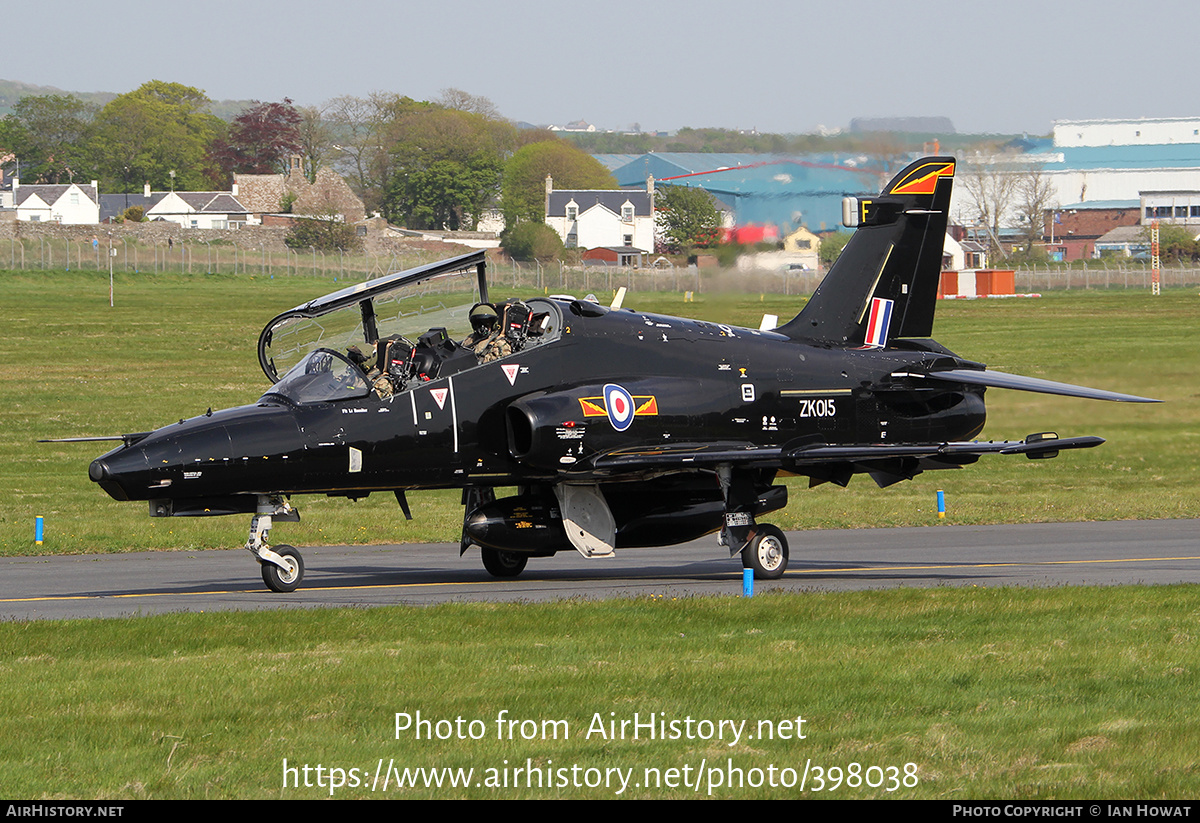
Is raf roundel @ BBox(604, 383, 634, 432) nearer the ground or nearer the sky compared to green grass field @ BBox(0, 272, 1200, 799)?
nearer the sky

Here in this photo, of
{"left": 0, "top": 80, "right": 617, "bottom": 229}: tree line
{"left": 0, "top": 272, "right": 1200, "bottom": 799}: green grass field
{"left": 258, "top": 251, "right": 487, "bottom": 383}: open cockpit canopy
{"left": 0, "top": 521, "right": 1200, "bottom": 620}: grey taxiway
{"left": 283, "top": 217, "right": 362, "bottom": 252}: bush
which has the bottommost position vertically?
{"left": 0, "top": 521, "right": 1200, "bottom": 620}: grey taxiway

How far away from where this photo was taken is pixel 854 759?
8781 millimetres

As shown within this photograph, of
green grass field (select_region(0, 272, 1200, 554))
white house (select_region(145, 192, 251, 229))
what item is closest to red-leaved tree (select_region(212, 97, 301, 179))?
white house (select_region(145, 192, 251, 229))

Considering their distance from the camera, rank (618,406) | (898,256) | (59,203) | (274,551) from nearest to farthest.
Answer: (274,551), (618,406), (898,256), (59,203)

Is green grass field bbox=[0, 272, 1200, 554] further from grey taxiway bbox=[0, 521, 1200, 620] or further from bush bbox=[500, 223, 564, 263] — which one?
bush bbox=[500, 223, 564, 263]

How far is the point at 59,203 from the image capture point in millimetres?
157125

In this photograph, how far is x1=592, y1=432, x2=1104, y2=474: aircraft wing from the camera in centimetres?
1709

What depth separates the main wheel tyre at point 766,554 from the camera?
1798 centimetres

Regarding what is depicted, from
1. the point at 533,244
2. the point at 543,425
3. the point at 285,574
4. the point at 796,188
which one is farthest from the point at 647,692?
the point at 533,244

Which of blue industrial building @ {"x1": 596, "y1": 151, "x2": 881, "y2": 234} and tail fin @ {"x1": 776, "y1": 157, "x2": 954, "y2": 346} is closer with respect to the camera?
tail fin @ {"x1": 776, "y1": 157, "x2": 954, "y2": 346}

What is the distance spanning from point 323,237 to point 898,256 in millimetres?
101631

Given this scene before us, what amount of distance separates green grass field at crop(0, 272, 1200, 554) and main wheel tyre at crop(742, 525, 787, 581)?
5305 mm

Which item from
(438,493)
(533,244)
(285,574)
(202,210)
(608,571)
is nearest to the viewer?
(285,574)

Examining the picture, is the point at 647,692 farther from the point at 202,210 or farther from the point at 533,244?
the point at 202,210
